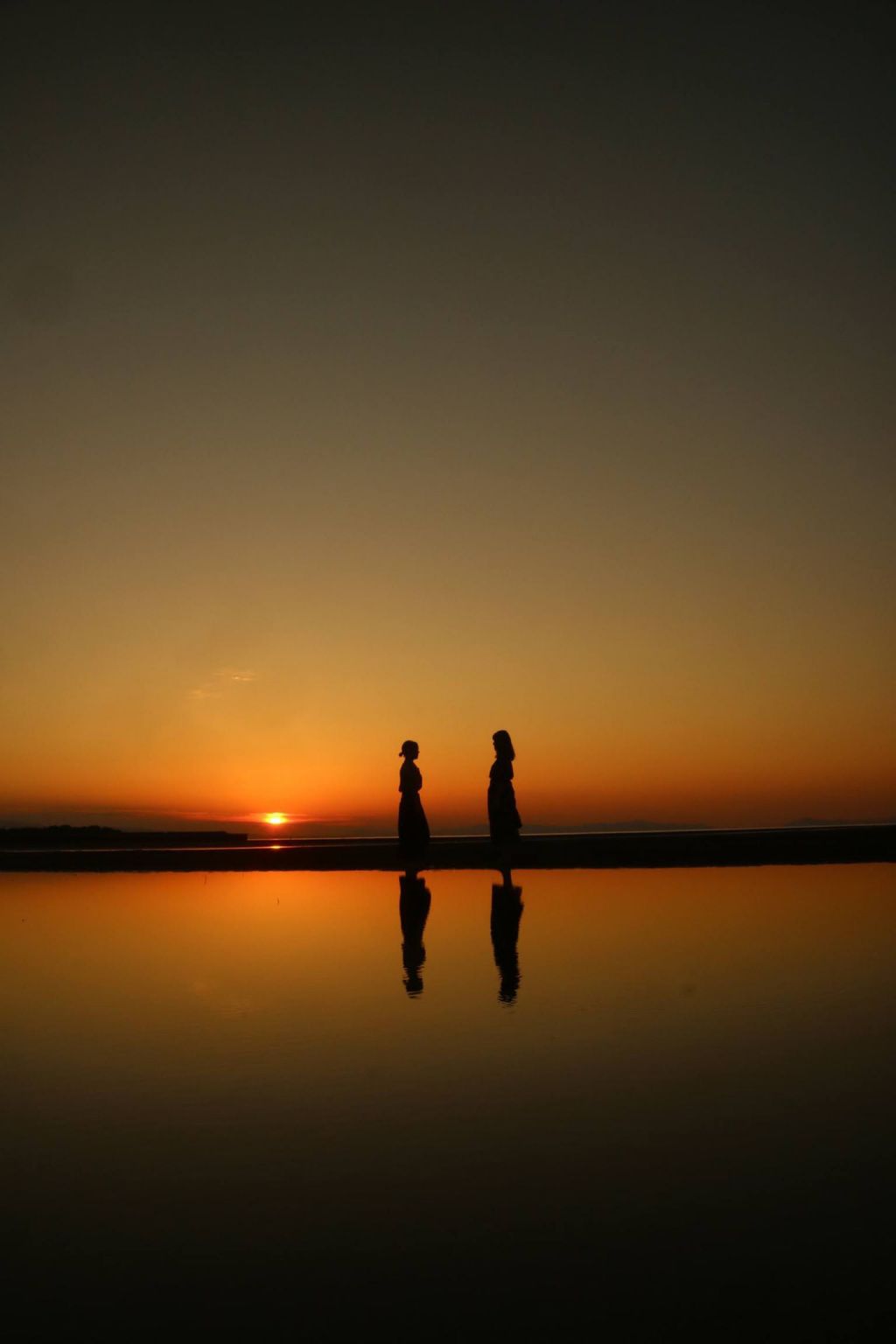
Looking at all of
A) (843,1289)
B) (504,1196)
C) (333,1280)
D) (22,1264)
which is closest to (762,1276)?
(843,1289)

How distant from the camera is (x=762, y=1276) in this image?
3.93 metres

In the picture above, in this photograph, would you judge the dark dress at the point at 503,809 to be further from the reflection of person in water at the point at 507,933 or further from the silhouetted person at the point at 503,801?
the reflection of person in water at the point at 507,933

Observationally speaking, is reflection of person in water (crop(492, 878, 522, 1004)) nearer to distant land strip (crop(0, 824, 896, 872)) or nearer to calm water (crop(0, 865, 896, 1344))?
calm water (crop(0, 865, 896, 1344))

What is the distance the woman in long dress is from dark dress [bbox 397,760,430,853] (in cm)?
175

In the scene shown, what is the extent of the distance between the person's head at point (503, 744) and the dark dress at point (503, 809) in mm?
307

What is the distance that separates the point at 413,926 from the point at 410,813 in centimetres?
984

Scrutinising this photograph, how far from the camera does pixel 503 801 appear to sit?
77.9 ft

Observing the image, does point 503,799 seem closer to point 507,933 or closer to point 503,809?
point 503,809

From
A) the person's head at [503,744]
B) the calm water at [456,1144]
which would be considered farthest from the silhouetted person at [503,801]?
the calm water at [456,1144]

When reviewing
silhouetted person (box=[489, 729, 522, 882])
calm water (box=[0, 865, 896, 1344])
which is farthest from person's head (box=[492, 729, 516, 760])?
calm water (box=[0, 865, 896, 1344])

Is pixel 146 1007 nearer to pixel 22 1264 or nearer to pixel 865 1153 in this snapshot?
pixel 22 1264

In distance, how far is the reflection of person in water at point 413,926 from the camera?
1034 cm

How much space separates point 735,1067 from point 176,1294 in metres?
3.96

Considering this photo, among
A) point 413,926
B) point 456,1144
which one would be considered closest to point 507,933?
point 413,926
